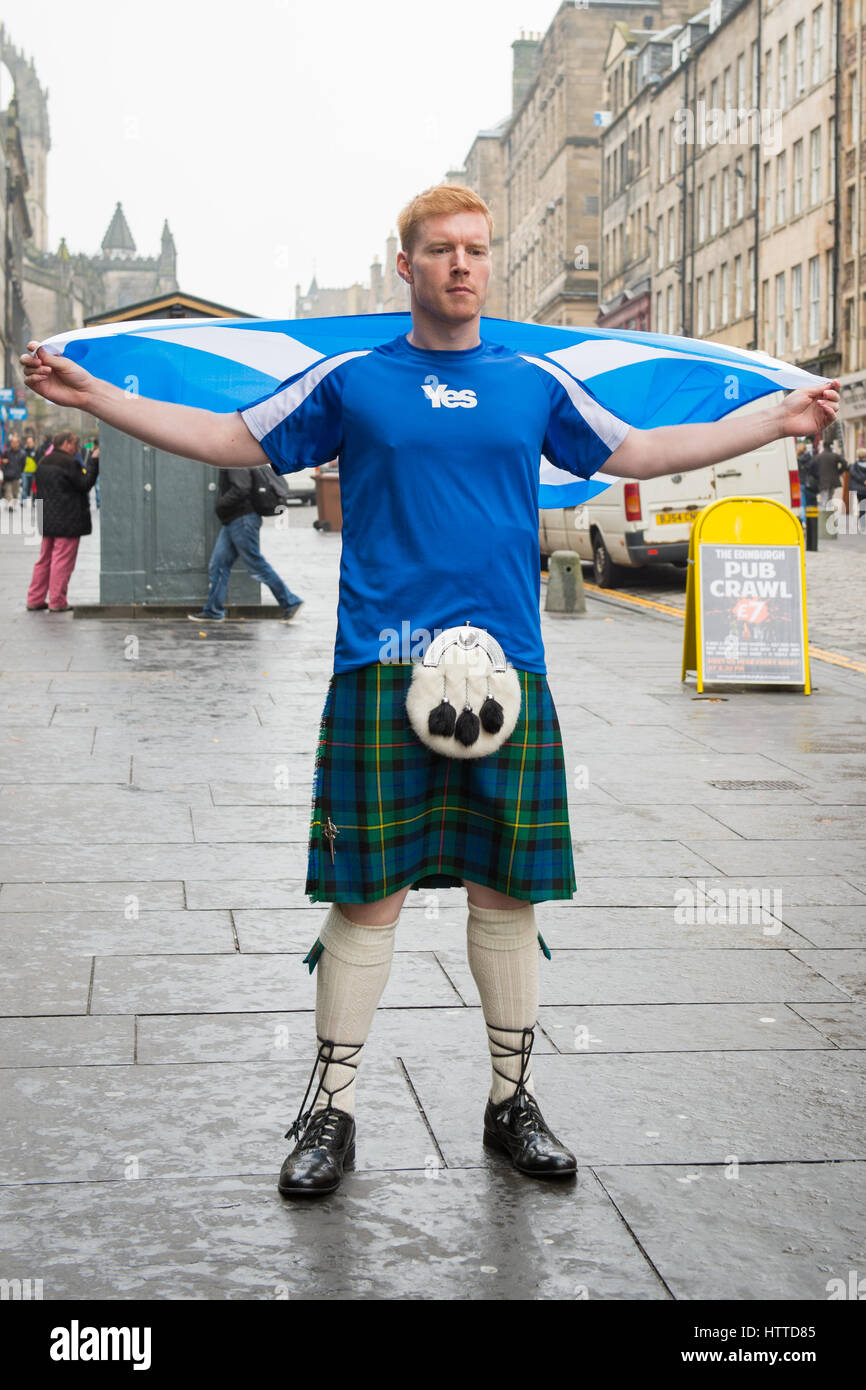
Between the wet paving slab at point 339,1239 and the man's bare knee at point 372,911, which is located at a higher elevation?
the man's bare knee at point 372,911

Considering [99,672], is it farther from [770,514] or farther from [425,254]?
[425,254]

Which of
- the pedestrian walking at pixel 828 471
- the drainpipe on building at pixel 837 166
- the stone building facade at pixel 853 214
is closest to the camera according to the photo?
the pedestrian walking at pixel 828 471

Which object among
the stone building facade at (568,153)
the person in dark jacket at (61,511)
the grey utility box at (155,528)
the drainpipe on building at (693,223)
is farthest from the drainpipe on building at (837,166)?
the person in dark jacket at (61,511)

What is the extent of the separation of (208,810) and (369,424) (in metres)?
4.02

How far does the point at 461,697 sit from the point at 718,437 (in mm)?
906

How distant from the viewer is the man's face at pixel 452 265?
133 inches

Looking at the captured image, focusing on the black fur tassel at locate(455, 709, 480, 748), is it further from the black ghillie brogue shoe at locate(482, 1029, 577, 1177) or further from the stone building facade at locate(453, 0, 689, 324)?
the stone building facade at locate(453, 0, 689, 324)

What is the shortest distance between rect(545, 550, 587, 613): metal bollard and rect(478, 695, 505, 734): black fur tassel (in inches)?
520

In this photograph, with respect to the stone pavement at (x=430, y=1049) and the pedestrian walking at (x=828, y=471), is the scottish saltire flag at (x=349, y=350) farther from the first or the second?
the pedestrian walking at (x=828, y=471)

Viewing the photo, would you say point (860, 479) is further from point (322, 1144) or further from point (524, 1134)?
point (322, 1144)

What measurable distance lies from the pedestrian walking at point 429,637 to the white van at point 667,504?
1478cm

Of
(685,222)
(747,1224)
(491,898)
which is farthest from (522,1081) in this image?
(685,222)
